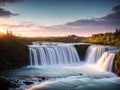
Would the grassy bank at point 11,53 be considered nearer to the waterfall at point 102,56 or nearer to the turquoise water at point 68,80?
the turquoise water at point 68,80

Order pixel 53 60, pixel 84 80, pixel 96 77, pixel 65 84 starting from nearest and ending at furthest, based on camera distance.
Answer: pixel 65 84 < pixel 84 80 < pixel 96 77 < pixel 53 60

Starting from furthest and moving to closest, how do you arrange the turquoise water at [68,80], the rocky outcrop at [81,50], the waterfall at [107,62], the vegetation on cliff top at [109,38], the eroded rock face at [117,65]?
1. the vegetation on cliff top at [109,38]
2. the rocky outcrop at [81,50]
3. the waterfall at [107,62]
4. the eroded rock face at [117,65]
5. the turquoise water at [68,80]

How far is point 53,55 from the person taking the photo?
17.8 meters

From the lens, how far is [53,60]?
17531 mm

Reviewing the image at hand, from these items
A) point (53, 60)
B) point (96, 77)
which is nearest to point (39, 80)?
point (96, 77)

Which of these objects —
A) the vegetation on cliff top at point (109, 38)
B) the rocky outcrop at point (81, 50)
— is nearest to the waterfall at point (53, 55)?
the rocky outcrop at point (81, 50)

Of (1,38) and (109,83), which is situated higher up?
(1,38)

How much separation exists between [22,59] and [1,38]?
2.18 meters

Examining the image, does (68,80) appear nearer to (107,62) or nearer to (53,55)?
(107,62)

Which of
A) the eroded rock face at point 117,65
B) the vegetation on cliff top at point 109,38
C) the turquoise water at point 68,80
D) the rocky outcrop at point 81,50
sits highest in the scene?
the vegetation on cliff top at point 109,38

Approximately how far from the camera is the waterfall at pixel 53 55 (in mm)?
16969

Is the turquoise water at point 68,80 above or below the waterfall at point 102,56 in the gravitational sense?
below

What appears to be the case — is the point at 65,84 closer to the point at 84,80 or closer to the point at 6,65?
the point at 84,80

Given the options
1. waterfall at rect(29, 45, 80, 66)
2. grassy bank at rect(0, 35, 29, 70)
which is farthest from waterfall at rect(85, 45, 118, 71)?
grassy bank at rect(0, 35, 29, 70)
